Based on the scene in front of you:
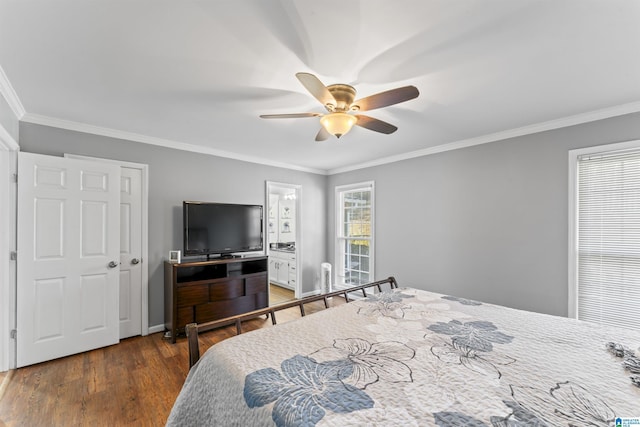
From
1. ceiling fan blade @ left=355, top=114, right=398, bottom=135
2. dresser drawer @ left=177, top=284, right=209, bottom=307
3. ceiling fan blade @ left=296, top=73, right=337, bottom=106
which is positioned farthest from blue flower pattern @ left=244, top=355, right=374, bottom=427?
dresser drawer @ left=177, top=284, right=209, bottom=307

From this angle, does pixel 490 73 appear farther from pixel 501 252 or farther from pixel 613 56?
pixel 501 252

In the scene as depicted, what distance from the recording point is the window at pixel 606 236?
246 centimetres

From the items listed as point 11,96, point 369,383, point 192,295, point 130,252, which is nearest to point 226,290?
point 192,295

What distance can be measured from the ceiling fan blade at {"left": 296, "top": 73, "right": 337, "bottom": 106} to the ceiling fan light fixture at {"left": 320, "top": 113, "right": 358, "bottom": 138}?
9 cm

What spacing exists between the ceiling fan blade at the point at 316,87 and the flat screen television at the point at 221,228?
96.2 inches

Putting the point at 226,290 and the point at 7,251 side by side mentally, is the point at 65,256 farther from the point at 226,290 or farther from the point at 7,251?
the point at 226,290

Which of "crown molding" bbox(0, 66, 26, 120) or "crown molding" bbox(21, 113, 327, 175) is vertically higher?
"crown molding" bbox(0, 66, 26, 120)

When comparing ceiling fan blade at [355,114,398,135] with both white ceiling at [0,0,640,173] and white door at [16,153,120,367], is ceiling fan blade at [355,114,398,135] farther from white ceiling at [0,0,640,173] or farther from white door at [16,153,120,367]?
white door at [16,153,120,367]

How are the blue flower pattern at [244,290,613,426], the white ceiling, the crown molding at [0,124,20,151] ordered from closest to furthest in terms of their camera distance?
the blue flower pattern at [244,290,613,426] → the white ceiling → the crown molding at [0,124,20,151]

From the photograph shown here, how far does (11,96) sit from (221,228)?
2253 mm

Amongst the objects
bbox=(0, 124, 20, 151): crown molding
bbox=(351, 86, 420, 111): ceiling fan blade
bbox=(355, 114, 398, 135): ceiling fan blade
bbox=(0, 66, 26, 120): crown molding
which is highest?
bbox=(0, 66, 26, 120): crown molding

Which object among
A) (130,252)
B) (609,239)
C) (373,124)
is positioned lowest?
(130,252)

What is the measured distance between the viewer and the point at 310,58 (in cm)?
174

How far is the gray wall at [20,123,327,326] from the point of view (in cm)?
290
